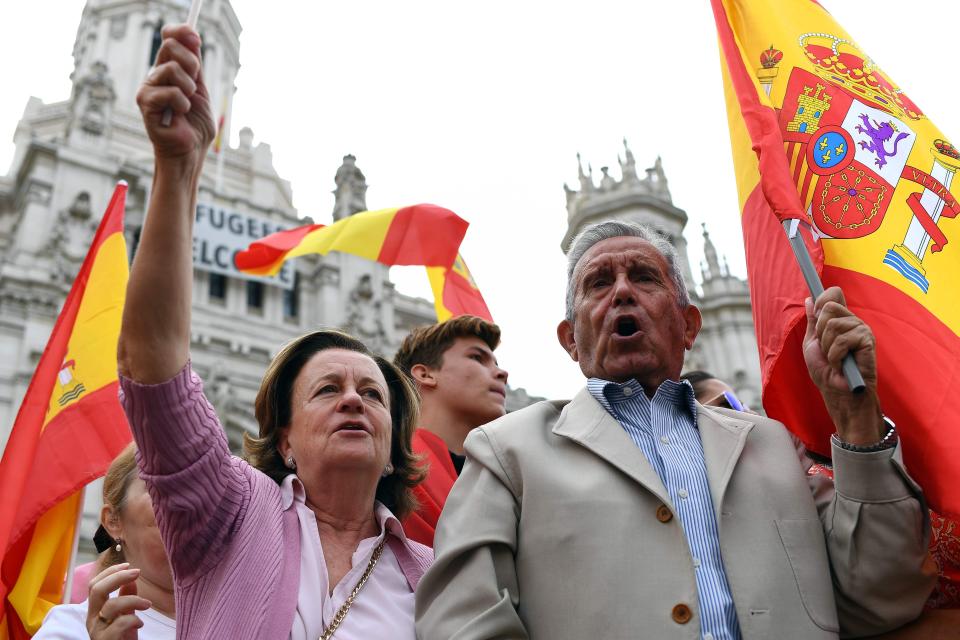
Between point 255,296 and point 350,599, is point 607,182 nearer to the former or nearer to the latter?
point 255,296

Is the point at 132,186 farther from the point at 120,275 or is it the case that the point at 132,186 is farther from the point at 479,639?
the point at 479,639

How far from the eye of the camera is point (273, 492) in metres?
2.92

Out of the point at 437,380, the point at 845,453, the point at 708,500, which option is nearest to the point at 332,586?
the point at 708,500

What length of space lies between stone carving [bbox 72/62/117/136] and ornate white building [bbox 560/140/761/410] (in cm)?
1500

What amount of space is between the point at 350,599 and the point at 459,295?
639cm

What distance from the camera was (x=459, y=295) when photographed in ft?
29.4

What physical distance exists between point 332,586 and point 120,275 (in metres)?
4.26

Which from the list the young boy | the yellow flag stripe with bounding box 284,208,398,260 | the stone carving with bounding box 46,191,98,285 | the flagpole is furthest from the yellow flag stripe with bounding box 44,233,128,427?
the stone carving with bounding box 46,191,98,285

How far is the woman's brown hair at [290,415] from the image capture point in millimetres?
3322

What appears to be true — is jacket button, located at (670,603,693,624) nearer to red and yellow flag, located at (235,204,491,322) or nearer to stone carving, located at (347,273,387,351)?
red and yellow flag, located at (235,204,491,322)

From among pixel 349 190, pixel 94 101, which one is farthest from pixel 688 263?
pixel 94 101

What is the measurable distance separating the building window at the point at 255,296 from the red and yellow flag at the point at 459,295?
47.2 ft

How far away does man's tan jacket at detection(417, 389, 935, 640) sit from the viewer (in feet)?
7.69

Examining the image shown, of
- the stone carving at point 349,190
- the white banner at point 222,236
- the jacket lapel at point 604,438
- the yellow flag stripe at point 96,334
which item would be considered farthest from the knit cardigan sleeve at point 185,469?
the stone carving at point 349,190
